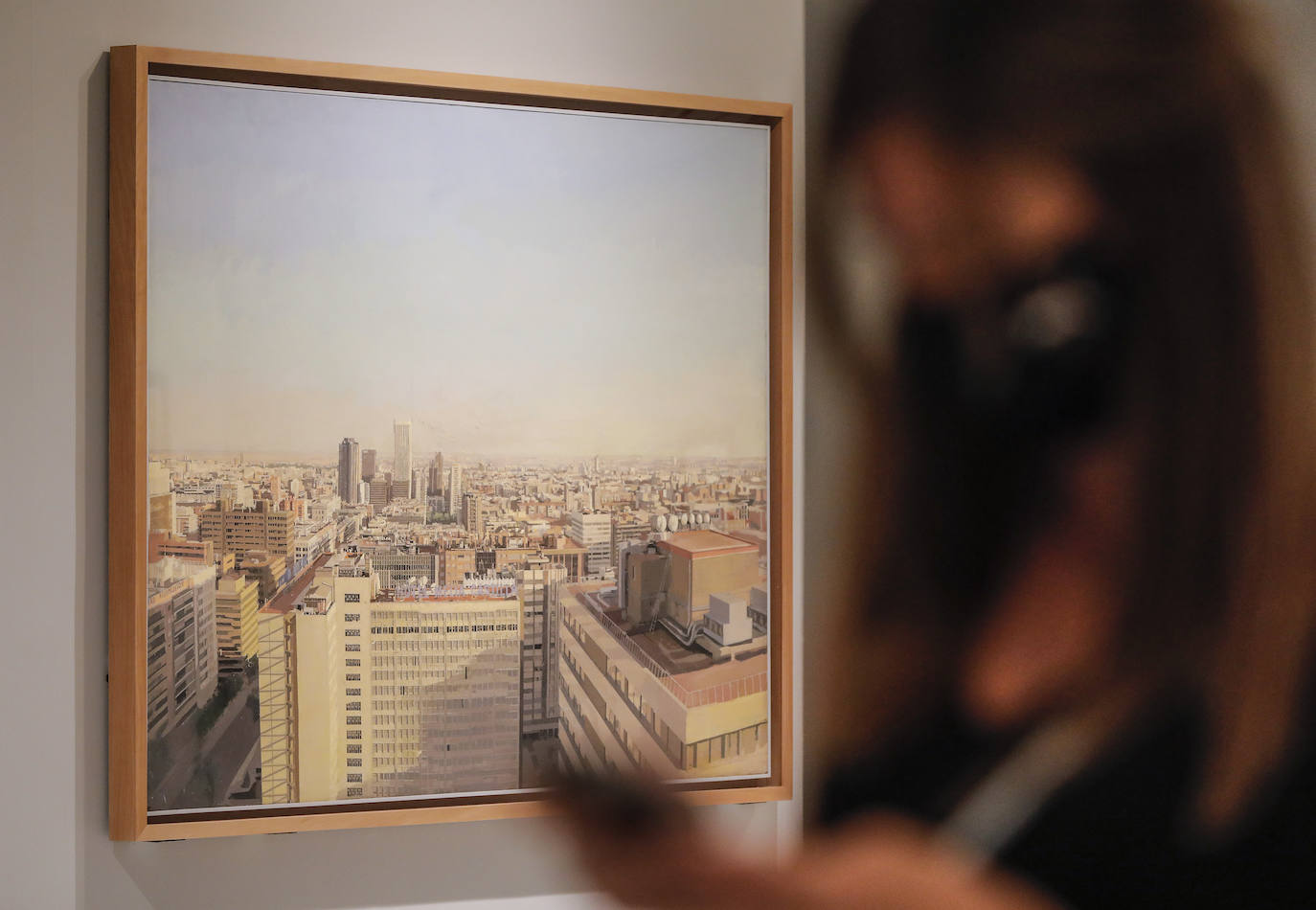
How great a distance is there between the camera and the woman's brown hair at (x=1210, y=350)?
0.25 m

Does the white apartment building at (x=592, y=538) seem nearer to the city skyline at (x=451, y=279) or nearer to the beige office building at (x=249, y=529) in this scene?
the city skyline at (x=451, y=279)

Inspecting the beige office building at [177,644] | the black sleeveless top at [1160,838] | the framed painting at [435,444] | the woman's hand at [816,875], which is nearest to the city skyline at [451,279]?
the framed painting at [435,444]

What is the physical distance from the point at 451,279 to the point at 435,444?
0.18 m

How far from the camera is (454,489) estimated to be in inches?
32.4

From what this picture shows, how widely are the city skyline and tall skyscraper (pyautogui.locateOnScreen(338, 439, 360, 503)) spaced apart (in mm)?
12

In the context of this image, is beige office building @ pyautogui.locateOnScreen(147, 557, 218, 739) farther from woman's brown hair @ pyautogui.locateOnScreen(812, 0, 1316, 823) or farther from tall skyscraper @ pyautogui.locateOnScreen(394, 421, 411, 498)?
woman's brown hair @ pyautogui.locateOnScreen(812, 0, 1316, 823)

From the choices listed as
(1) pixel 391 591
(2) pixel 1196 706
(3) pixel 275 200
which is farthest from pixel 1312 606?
(3) pixel 275 200

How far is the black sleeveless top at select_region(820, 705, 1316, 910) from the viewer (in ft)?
0.87

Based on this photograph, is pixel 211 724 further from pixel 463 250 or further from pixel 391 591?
pixel 463 250

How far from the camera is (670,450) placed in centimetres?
87

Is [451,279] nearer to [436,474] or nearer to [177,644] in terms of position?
[436,474]

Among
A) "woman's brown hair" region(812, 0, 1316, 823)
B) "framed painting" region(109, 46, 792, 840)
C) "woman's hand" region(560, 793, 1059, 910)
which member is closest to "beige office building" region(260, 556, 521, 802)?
"framed painting" region(109, 46, 792, 840)

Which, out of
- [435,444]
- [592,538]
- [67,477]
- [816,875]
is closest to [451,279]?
[435,444]

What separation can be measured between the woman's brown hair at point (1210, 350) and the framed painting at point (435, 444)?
0.58m
